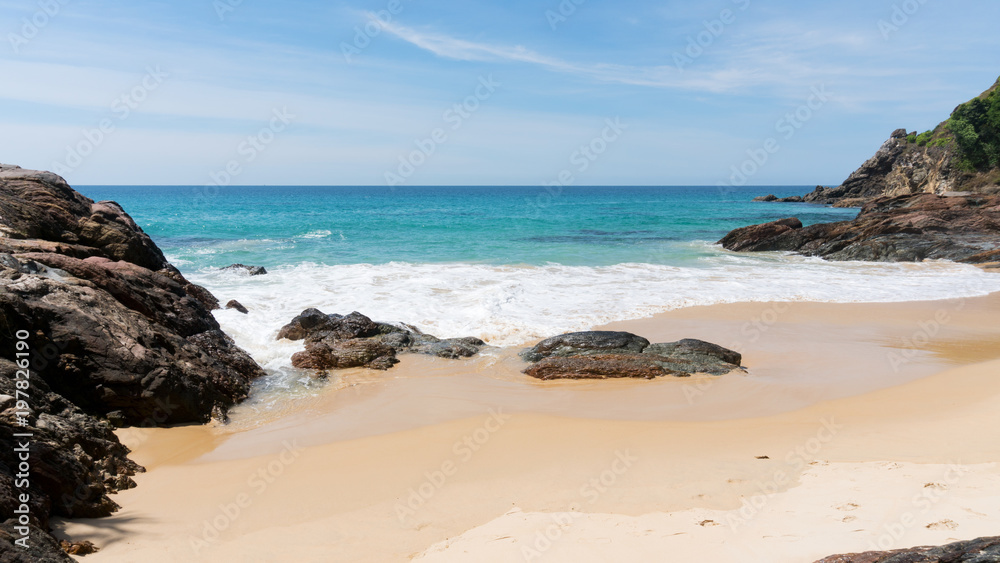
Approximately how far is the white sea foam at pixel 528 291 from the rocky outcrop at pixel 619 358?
1.51m

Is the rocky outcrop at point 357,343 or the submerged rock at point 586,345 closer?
the rocky outcrop at point 357,343

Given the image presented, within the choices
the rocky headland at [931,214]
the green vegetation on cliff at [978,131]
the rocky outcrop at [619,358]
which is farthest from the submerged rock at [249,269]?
the green vegetation on cliff at [978,131]

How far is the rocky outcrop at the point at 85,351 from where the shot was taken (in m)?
4.75

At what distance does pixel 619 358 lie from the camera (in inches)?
374

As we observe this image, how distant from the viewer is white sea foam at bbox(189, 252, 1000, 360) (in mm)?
12516

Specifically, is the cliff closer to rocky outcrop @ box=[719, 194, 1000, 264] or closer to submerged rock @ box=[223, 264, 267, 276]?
rocky outcrop @ box=[719, 194, 1000, 264]

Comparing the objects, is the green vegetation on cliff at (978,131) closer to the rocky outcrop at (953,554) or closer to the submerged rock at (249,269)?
the submerged rock at (249,269)

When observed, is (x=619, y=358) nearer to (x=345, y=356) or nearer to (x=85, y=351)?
(x=345, y=356)

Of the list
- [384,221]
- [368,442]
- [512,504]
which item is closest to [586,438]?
[512,504]

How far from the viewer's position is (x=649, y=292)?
1638 centimetres

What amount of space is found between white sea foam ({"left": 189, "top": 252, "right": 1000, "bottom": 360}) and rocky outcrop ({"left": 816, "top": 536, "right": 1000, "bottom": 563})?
335 inches

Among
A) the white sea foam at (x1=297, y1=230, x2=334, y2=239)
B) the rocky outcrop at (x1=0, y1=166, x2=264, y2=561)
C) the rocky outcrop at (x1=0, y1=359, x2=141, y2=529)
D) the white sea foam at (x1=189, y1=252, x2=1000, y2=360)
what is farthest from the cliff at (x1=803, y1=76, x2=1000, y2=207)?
the rocky outcrop at (x1=0, y1=359, x2=141, y2=529)

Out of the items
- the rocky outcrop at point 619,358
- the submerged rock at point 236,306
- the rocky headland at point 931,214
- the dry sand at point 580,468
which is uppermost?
the rocky headland at point 931,214

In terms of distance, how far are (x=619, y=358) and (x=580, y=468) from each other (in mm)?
3845
